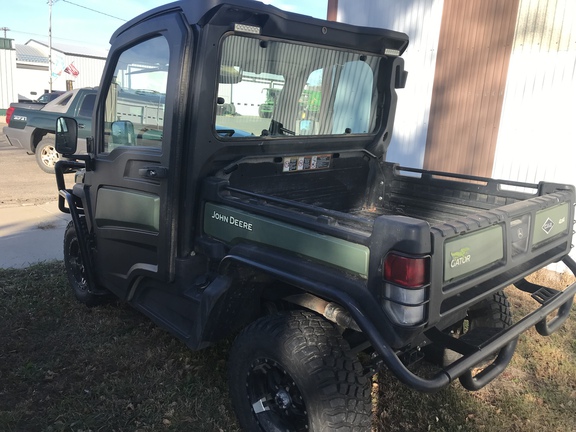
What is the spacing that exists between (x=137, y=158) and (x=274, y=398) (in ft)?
5.48

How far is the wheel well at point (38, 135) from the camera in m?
10.7

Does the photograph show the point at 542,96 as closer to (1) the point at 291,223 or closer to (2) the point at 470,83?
(2) the point at 470,83

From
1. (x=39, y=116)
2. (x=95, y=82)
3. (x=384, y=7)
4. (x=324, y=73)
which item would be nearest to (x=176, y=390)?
(x=324, y=73)


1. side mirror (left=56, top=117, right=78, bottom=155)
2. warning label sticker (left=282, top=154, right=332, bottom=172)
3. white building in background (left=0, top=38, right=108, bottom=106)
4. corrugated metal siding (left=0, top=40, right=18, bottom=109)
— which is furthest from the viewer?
white building in background (left=0, top=38, right=108, bottom=106)

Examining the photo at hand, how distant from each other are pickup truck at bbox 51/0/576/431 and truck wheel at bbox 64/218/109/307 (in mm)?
40

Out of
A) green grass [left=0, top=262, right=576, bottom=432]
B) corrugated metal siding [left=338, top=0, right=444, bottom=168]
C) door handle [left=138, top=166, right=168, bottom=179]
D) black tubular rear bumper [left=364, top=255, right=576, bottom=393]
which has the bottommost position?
green grass [left=0, top=262, right=576, bottom=432]

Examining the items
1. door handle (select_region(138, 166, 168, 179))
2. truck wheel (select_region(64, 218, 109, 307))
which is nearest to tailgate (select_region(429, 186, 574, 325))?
door handle (select_region(138, 166, 168, 179))

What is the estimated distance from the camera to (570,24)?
17.3 feet

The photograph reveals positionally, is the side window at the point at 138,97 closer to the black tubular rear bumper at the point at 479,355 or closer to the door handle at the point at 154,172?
the door handle at the point at 154,172

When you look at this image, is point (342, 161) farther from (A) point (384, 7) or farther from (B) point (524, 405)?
(A) point (384, 7)

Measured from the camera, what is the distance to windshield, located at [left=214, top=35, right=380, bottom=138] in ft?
9.52

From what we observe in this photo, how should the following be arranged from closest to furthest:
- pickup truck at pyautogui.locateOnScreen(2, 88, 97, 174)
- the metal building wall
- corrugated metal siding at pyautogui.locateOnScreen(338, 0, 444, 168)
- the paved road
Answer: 1. the metal building wall
2. the paved road
3. corrugated metal siding at pyautogui.locateOnScreen(338, 0, 444, 168)
4. pickup truck at pyautogui.locateOnScreen(2, 88, 97, 174)

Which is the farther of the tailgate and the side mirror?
the side mirror

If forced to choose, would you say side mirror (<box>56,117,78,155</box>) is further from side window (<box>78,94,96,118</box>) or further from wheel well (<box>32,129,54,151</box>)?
wheel well (<box>32,129,54,151</box>)
